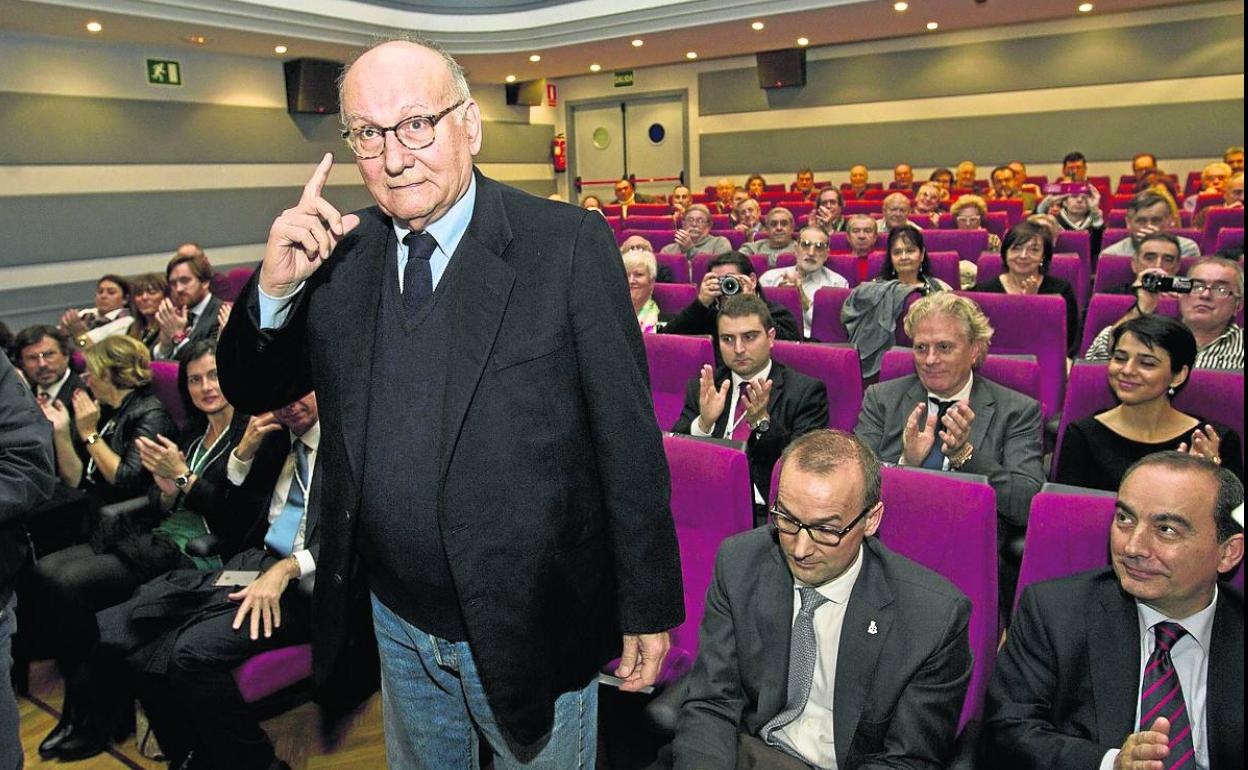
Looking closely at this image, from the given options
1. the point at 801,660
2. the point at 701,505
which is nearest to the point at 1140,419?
the point at 701,505

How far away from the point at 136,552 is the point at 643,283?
266 cm

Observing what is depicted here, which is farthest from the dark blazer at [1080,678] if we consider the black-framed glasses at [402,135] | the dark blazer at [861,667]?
the black-framed glasses at [402,135]

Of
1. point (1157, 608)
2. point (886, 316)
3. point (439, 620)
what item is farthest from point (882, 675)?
point (886, 316)

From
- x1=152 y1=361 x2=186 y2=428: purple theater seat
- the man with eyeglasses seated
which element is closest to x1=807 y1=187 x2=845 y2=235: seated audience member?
the man with eyeglasses seated

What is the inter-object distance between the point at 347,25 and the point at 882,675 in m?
9.50

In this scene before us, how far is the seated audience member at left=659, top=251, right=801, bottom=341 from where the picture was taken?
407 cm

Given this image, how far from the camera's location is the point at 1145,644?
5.48 feet

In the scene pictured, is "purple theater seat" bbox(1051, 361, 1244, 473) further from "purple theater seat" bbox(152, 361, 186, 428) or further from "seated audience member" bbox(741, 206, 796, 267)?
"seated audience member" bbox(741, 206, 796, 267)

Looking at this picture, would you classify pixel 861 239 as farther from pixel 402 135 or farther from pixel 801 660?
pixel 402 135

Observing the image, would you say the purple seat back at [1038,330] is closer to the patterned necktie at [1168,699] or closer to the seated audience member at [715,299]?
the seated audience member at [715,299]

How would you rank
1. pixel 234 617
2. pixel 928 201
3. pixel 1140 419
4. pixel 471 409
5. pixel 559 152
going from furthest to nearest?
pixel 559 152, pixel 928 201, pixel 1140 419, pixel 234 617, pixel 471 409

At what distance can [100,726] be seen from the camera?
261cm

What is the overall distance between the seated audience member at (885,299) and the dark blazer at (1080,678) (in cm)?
242

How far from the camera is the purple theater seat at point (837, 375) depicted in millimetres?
3232
